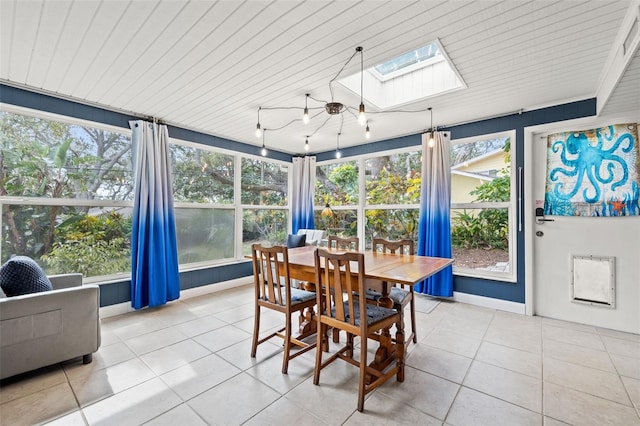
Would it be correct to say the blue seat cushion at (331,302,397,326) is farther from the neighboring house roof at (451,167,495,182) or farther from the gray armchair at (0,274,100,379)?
the neighboring house roof at (451,167,495,182)

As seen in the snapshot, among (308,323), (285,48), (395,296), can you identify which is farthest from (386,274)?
(285,48)

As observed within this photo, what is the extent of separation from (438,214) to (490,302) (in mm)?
1296

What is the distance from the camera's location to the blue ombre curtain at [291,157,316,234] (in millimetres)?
5438

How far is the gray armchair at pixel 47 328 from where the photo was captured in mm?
1951

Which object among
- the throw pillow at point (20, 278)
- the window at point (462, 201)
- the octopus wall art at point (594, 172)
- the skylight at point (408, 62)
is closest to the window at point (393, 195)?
the window at point (462, 201)

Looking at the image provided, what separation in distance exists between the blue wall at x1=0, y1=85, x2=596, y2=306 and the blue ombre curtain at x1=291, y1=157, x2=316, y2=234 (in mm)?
1472

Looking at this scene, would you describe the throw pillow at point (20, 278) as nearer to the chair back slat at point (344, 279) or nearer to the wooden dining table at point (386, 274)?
the wooden dining table at point (386, 274)

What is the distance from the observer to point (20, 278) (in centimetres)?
212

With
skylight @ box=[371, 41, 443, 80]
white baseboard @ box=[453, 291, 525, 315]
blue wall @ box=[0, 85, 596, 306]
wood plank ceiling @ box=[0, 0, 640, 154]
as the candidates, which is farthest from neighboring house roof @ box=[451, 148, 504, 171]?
white baseboard @ box=[453, 291, 525, 315]

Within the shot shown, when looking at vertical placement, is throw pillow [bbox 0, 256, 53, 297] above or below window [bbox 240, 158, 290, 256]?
below

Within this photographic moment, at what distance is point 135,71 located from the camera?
247 centimetres

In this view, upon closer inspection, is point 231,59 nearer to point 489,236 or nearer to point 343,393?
point 343,393

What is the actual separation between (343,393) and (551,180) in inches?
132

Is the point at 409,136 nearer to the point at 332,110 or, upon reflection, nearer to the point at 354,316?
the point at 332,110
